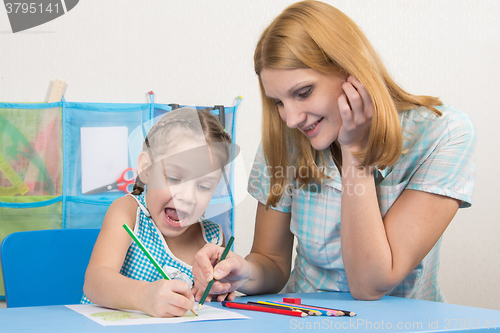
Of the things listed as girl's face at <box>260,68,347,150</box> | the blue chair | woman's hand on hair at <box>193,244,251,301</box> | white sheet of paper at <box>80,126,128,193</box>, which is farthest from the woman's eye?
white sheet of paper at <box>80,126,128,193</box>

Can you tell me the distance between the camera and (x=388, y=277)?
708 millimetres

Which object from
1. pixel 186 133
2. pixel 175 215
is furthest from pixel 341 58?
pixel 175 215

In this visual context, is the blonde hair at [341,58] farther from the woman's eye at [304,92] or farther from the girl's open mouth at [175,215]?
the girl's open mouth at [175,215]

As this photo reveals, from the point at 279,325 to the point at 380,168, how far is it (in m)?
Answer: 0.39

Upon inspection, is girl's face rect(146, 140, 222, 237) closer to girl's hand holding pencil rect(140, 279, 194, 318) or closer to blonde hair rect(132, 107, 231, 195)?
blonde hair rect(132, 107, 231, 195)

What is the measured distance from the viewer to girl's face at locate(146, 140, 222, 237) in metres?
0.80

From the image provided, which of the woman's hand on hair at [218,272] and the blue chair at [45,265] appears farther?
the blue chair at [45,265]

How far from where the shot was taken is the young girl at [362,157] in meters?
0.72

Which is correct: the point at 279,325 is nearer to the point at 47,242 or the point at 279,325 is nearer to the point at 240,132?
the point at 47,242

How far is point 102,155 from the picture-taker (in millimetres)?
1574

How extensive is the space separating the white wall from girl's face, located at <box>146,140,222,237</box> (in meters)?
1.00

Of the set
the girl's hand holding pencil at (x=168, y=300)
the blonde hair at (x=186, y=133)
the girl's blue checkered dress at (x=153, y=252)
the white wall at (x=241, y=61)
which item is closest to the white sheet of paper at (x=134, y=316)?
the girl's hand holding pencil at (x=168, y=300)

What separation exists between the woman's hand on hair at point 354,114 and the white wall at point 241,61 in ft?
3.14

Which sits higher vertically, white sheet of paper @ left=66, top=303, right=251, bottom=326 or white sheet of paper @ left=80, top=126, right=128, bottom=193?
white sheet of paper @ left=80, top=126, right=128, bottom=193
